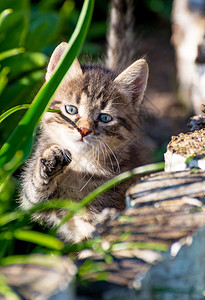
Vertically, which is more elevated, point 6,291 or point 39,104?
point 39,104

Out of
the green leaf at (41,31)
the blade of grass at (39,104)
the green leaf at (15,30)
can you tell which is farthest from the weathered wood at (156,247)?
the green leaf at (41,31)

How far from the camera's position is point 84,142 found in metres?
1.95

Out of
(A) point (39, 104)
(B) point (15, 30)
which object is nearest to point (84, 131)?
(A) point (39, 104)

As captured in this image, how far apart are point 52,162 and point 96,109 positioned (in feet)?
1.24

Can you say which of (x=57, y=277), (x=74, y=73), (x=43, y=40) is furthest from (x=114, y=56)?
(x=57, y=277)

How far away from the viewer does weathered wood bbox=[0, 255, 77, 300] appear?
94cm

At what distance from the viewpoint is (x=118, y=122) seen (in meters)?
2.13

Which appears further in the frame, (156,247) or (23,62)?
(23,62)

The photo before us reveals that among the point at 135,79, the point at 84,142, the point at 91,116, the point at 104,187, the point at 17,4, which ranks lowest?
the point at 104,187

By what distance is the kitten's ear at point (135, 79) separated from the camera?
2.18m

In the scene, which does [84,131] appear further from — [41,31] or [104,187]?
[41,31]

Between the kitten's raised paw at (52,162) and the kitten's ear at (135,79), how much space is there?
564mm

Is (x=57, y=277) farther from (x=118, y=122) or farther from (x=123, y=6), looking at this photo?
(x=123, y=6)

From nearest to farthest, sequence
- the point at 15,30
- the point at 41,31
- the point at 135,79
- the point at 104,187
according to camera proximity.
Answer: the point at 104,187, the point at 135,79, the point at 15,30, the point at 41,31
